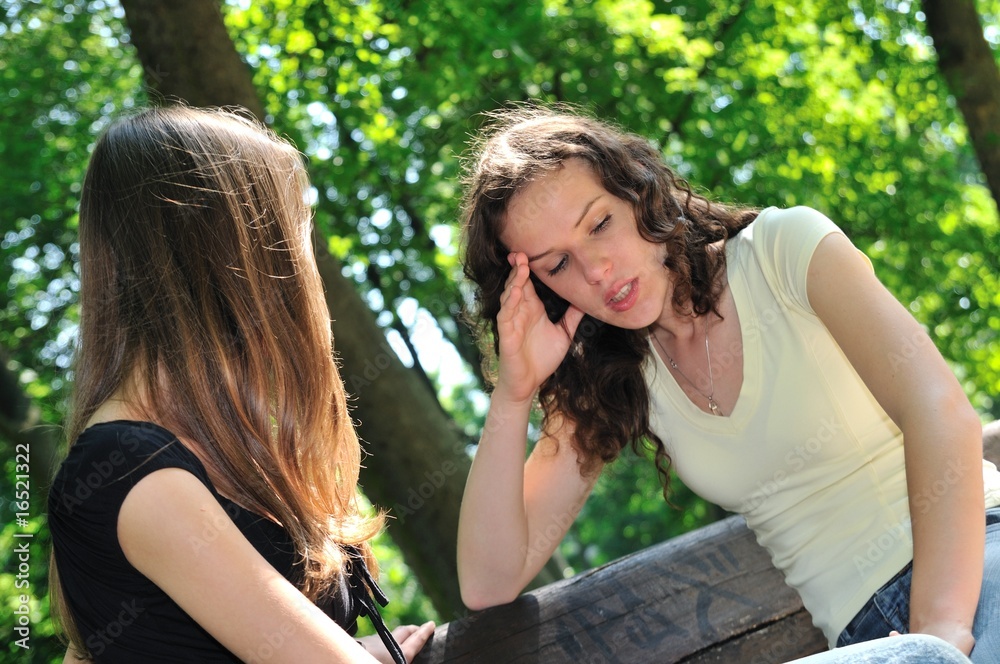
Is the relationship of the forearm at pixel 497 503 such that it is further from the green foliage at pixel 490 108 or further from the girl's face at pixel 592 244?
the green foliage at pixel 490 108

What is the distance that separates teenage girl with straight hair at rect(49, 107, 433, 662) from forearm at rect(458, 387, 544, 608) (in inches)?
18.5

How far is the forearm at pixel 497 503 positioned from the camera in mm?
2529

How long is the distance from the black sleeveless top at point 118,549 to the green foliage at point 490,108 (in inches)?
151

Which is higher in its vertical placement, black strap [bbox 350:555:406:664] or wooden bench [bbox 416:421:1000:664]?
black strap [bbox 350:555:406:664]

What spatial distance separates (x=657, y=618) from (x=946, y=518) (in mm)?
695

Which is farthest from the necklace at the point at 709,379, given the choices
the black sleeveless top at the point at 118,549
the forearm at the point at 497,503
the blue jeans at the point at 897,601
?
the black sleeveless top at the point at 118,549

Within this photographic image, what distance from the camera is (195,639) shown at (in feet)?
5.70

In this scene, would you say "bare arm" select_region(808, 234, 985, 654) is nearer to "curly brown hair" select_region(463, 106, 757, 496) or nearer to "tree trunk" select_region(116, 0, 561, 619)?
"curly brown hair" select_region(463, 106, 757, 496)

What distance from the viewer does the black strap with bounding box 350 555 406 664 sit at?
6.90 feet

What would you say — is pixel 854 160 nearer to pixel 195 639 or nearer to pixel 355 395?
pixel 355 395

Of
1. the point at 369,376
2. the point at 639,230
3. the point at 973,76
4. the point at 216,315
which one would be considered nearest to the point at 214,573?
the point at 216,315

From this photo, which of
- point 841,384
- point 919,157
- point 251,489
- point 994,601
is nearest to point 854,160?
point 919,157

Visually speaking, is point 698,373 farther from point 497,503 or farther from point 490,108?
point 490,108

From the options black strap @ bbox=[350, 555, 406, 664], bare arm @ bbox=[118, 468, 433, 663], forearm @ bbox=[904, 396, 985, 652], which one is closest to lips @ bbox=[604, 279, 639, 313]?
forearm @ bbox=[904, 396, 985, 652]
